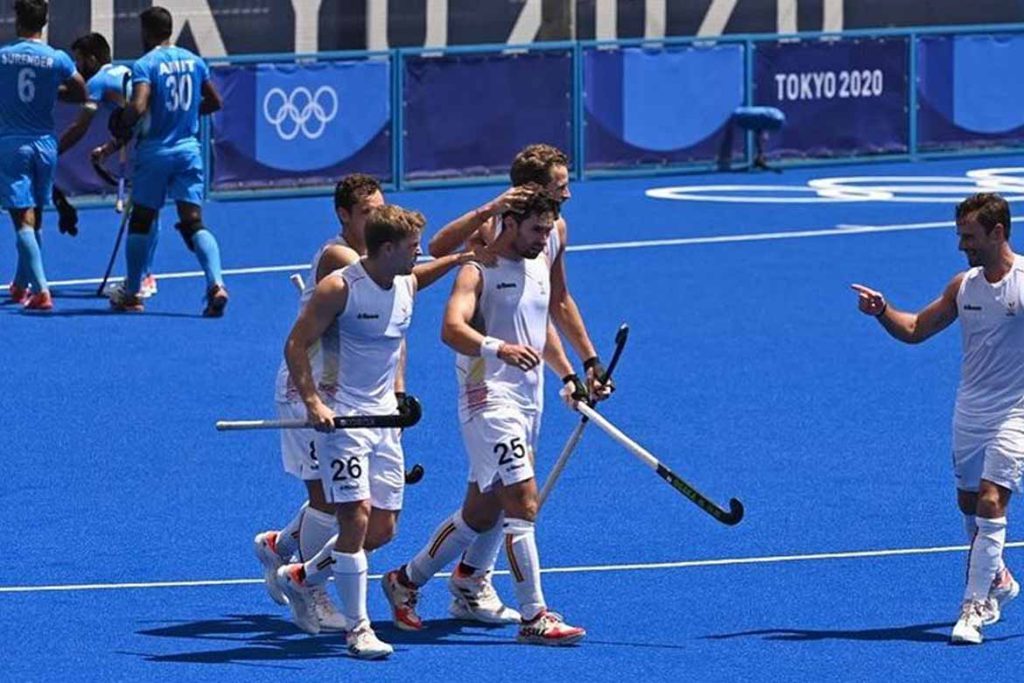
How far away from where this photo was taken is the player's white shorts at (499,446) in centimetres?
1073

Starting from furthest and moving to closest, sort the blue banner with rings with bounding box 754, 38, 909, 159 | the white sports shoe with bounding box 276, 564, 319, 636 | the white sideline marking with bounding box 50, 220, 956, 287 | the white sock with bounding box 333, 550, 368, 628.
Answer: the blue banner with rings with bounding box 754, 38, 909, 159
the white sideline marking with bounding box 50, 220, 956, 287
the white sports shoe with bounding box 276, 564, 319, 636
the white sock with bounding box 333, 550, 368, 628

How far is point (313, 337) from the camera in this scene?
1045cm

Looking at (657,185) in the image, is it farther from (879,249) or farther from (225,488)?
(225,488)

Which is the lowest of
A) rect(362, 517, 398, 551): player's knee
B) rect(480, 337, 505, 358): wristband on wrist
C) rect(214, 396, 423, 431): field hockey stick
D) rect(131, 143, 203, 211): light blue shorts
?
rect(362, 517, 398, 551): player's knee

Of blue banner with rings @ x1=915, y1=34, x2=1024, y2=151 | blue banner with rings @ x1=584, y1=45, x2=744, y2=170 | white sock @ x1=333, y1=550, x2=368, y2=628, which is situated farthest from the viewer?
blue banner with rings @ x1=915, y1=34, x2=1024, y2=151

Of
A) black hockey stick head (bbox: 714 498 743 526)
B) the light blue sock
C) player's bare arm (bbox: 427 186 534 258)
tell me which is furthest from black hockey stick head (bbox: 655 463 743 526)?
the light blue sock

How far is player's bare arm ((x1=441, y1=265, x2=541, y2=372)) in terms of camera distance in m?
10.6

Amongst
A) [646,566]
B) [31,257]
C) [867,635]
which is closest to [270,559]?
[646,566]

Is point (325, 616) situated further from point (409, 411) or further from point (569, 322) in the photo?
point (569, 322)

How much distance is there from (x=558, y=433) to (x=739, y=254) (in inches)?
325

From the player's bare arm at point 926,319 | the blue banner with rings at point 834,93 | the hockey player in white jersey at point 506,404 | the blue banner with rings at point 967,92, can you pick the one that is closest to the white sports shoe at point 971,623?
the player's bare arm at point 926,319

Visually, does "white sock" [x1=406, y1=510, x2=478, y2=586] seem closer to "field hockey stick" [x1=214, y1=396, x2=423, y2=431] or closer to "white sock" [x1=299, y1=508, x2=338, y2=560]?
"white sock" [x1=299, y1=508, x2=338, y2=560]

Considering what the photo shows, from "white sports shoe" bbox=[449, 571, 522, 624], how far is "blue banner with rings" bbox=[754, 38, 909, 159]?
19.2 meters

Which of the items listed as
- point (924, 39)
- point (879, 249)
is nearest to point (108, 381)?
point (879, 249)
